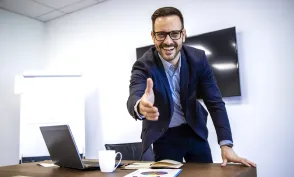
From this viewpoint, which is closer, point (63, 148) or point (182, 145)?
point (63, 148)

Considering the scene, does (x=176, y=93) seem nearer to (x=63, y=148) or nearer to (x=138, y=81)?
(x=138, y=81)

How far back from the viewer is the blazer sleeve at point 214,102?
135 centimetres

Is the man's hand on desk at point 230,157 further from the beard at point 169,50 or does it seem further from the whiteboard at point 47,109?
the whiteboard at point 47,109

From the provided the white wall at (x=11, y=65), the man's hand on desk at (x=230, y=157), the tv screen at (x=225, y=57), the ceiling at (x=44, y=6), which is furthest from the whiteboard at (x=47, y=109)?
the man's hand on desk at (x=230, y=157)

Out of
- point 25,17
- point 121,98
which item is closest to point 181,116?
point 121,98

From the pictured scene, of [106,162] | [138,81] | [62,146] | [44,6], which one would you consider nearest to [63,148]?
[62,146]

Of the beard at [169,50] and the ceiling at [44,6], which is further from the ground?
the ceiling at [44,6]

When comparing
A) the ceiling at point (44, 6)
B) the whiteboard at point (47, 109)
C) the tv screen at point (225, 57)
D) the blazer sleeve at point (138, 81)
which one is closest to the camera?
the blazer sleeve at point (138, 81)

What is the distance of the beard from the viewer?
1330 mm

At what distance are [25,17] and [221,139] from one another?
4.00m

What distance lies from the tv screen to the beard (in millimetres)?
1472

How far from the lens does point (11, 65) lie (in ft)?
13.2

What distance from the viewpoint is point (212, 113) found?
56.7 inches

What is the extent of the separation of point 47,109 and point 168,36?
2.52m
